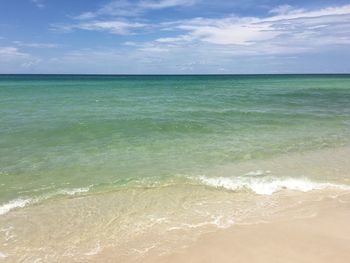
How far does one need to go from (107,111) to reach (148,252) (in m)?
18.8

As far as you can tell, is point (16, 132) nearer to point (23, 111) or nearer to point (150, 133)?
point (150, 133)

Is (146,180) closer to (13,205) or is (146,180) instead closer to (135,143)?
(13,205)

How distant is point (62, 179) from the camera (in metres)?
9.84

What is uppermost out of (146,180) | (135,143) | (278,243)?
(135,143)

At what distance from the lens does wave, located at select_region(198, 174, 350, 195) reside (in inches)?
354

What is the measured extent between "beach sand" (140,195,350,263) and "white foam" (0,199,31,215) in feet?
12.5

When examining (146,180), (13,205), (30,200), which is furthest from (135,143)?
(13,205)

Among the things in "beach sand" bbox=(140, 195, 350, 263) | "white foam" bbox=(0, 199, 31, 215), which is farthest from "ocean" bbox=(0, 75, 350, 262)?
"beach sand" bbox=(140, 195, 350, 263)

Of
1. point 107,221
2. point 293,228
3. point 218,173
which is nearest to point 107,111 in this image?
point 218,173

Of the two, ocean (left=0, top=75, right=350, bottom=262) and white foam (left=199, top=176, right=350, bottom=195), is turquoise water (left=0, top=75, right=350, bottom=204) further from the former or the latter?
white foam (left=199, top=176, right=350, bottom=195)

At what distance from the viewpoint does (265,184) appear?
9297 millimetres

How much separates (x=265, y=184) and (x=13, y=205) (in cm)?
626

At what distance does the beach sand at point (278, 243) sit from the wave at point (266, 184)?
5.63ft

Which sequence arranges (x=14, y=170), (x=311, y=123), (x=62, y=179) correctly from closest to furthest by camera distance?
1. (x=62, y=179)
2. (x=14, y=170)
3. (x=311, y=123)
